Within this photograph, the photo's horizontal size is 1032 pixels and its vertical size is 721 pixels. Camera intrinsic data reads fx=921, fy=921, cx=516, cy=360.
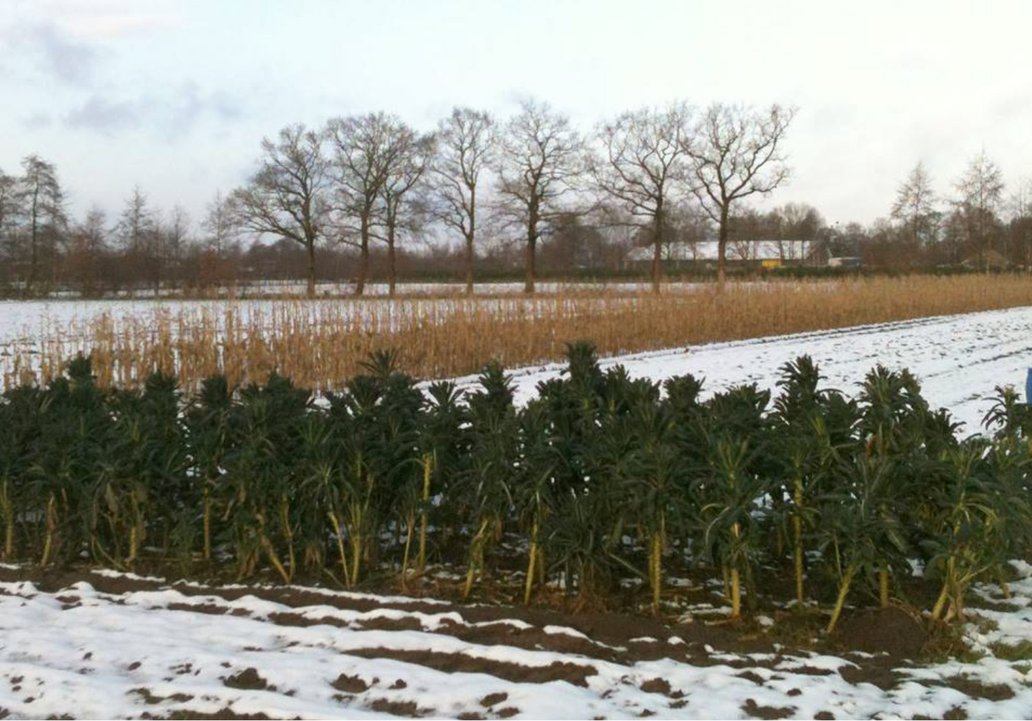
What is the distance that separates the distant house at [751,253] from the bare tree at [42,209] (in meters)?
34.6

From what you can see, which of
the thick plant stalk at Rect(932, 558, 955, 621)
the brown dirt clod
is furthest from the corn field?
the thick plant stalk at Rect(932, 558, 955, 621)

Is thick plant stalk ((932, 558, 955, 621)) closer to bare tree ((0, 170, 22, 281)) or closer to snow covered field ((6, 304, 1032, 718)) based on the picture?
snow covered field ((6, 304, 1032, 718))

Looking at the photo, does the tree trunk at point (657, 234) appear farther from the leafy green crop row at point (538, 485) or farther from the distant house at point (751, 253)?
the leafy green crop row at point (538, 485)

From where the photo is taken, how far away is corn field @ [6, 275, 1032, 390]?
12523 millimetres

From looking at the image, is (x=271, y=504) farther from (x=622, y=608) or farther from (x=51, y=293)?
(x=51, y=293)

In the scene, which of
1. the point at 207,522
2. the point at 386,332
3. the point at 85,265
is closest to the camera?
the point at 207,522

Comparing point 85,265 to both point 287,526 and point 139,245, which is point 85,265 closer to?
point 139,245

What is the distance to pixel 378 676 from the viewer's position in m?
3.34

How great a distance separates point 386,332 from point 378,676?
478 inches

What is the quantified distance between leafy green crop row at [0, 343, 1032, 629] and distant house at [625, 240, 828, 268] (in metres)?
53.6

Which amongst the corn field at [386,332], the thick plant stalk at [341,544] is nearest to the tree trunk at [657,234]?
the corn field at [386,332]

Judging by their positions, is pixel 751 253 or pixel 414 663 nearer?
pixel 414 663

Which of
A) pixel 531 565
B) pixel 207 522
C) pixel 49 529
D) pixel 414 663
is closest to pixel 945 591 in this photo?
pixel 531 565

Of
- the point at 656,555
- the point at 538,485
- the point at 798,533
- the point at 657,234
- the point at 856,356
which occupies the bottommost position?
the point at 856,356
